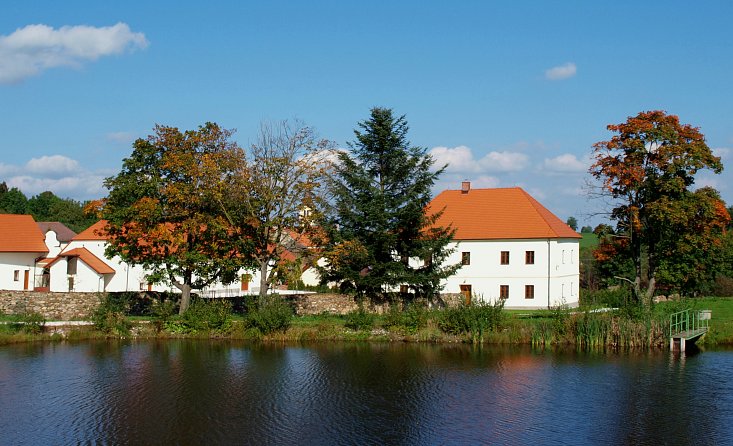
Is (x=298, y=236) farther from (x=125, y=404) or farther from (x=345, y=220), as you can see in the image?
(x=125, y=404)

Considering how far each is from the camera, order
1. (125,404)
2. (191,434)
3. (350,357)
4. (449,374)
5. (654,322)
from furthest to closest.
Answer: (654,322) → (350,357) → (449,374) → (125,404) → (191,434)

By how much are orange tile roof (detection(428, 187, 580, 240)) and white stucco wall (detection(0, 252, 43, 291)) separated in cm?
3004

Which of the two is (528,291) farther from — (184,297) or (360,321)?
(184,297)

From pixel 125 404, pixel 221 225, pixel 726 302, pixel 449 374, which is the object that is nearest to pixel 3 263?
pixel 221 225

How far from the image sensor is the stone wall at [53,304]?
1388 inches

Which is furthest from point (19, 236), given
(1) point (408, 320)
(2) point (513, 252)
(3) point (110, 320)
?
(2) point (513, 252)

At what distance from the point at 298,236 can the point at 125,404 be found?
16.7 metres

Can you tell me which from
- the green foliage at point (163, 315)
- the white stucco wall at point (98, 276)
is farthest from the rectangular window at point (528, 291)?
the white stucco wall at point (98, 276)

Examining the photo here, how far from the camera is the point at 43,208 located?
11188 cm

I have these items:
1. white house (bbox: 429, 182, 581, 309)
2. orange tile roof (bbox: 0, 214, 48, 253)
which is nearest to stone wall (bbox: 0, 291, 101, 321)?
orange tile roof (bbox: 0, 214, 48, 253)

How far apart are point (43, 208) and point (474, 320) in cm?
9951

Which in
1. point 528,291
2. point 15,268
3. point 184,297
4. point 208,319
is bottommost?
point 208,319

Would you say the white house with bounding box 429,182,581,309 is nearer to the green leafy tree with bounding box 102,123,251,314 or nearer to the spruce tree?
the spruce tree

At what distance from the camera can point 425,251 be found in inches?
1409
